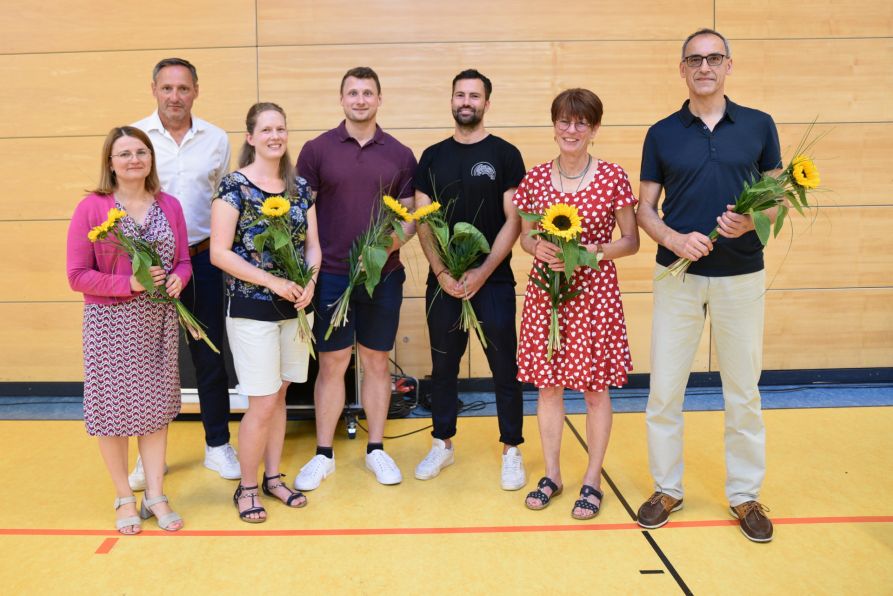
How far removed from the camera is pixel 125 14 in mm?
4848

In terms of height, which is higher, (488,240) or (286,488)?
(488,240)

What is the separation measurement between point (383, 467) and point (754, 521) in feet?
5.52

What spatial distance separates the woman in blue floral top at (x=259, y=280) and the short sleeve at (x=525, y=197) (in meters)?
0.91

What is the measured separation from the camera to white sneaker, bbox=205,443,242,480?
3625 mm

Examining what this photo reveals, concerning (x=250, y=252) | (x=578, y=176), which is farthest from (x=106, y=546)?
(x=578, y=176)

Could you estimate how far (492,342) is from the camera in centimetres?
345

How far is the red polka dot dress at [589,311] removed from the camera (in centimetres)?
302

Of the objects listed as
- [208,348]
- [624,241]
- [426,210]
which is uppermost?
[426,210]

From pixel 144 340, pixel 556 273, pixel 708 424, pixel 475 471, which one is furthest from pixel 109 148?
pixel 708 424

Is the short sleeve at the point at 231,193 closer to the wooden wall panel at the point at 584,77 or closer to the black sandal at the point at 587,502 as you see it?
the black sandal at the point at 587,502

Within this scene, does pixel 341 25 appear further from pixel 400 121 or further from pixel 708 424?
pixel 708 424

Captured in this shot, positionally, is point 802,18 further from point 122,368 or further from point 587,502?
point 122,368

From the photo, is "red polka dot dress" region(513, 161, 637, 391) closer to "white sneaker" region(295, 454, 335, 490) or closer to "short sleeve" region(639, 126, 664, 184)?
"short sleeve" region(639, 126, 664, 184)

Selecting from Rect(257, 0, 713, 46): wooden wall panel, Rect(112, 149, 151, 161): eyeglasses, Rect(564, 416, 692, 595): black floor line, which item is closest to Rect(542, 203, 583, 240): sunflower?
Rect(564, 416, 692, 595): black floor line
